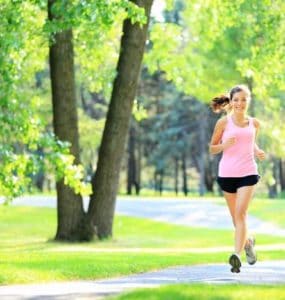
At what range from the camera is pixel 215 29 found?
24828mm

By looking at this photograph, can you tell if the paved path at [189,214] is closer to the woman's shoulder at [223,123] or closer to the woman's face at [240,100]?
the woman's shoulder at [223,123]

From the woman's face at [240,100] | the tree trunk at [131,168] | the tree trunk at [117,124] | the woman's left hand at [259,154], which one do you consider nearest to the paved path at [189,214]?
the tree trunk at [117,124]

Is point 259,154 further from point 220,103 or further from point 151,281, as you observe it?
point 151,281

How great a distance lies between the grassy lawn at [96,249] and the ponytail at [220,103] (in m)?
2.76

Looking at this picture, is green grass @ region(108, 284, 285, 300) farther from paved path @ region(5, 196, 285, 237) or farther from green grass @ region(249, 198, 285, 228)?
green grass @ region(249, 198, 285, 228)

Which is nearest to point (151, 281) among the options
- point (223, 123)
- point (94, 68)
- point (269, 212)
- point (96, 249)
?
point (223, 123)

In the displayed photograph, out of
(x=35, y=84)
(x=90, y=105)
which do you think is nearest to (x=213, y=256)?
(x=35, y=84)

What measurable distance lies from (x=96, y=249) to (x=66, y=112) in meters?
3.73

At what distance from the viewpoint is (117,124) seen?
2073 centimetres

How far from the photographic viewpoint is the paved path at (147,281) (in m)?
9.07

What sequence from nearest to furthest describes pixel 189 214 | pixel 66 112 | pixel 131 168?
pixel 66 112 → pixel 189 214 → pixel 131 168

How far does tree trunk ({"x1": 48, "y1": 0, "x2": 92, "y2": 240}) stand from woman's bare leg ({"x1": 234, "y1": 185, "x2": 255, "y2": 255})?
10.8 metres

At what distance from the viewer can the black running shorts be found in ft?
33.1

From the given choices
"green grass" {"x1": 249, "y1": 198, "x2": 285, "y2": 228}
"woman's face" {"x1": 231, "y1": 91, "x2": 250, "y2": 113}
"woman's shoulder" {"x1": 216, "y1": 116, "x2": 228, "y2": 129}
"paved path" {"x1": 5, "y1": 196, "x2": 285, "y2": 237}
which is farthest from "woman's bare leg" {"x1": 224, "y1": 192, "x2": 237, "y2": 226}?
"green grass" {"x1": 249, "y1": 198, "x2": 285, "y2": 228}
